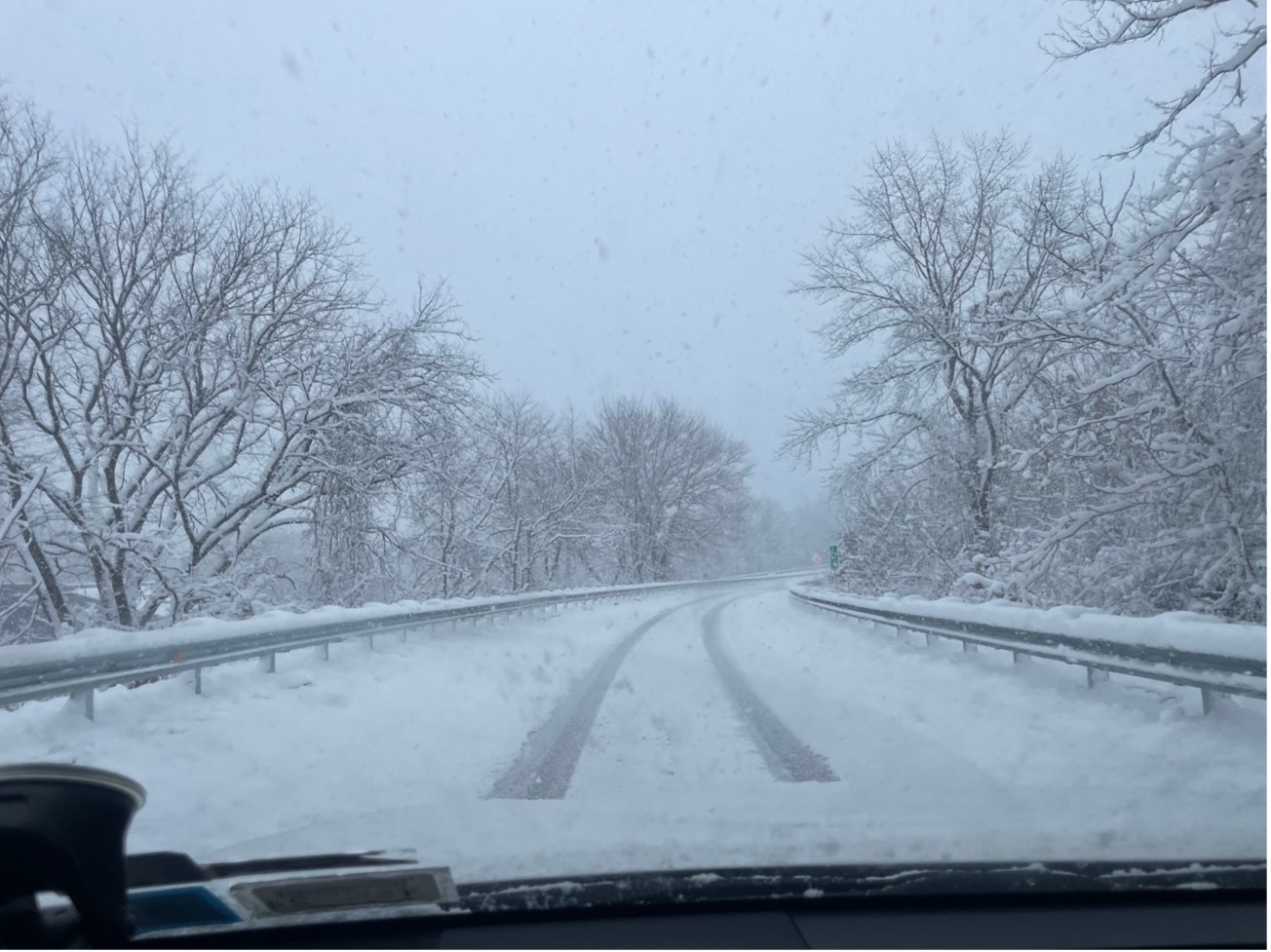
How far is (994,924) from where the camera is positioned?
312 cm

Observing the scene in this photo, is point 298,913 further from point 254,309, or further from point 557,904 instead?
point 254,309

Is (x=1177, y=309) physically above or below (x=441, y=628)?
above

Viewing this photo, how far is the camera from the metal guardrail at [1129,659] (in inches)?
241

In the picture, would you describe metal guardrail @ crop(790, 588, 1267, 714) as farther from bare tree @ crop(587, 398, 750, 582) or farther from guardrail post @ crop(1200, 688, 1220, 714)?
bare tree @ crop(587, 398, 750, 582)

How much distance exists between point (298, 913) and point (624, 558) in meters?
52.0

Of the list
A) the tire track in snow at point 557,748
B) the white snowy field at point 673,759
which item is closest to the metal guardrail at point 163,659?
the white snowy field at point 673,759

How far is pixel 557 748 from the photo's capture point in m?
8.22

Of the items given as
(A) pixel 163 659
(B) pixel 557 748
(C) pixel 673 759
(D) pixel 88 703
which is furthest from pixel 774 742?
(D) pixel 88 703

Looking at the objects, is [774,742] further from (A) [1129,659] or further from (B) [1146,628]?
(B) [1146,628]

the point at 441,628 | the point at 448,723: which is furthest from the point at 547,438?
the point at 448,723

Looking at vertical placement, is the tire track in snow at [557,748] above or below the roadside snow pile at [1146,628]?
below

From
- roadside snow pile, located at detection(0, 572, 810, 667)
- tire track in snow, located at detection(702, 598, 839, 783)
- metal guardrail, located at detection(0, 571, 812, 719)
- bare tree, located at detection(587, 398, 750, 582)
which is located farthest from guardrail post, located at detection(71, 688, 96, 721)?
bare tree, located at detection(587, 398, 750, 582)

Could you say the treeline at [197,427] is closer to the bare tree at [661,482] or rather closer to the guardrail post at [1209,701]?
the guardrail post at [1209,701]

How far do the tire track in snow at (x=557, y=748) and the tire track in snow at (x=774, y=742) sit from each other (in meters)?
1.58
